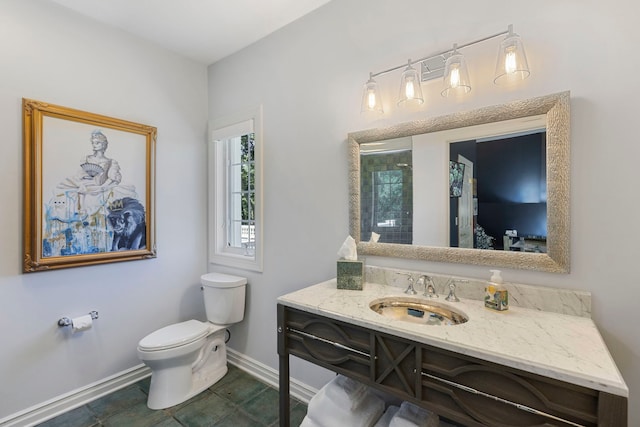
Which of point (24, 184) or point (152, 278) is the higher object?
point (24, 184)

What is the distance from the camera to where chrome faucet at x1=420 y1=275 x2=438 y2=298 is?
1.44m

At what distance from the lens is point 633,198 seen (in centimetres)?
110

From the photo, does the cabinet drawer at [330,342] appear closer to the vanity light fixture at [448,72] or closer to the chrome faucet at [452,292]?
the chrome faucet at [452,292]

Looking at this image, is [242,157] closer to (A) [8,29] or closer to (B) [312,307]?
(A) [8,29]

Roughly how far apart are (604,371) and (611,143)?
0.85 metres

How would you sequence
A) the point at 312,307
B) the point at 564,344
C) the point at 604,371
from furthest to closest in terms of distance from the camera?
the point at 312,307 → the point at 564,344 → the point at 604,371

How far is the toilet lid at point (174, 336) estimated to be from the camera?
189 centimetres

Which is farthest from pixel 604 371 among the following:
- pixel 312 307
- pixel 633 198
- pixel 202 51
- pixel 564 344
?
pixel 202 51

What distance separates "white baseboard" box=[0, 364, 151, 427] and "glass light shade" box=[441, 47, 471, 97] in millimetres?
2842

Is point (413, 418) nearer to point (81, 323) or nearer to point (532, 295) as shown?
point (532, 295)

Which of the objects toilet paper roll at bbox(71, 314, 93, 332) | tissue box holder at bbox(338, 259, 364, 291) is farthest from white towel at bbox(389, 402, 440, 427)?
toilet paper roll at bbox(71, 314, 93, 332)

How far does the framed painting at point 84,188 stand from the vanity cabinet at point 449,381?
5.06ft

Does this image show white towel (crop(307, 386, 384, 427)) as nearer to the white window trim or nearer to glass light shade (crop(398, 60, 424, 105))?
the white window trim

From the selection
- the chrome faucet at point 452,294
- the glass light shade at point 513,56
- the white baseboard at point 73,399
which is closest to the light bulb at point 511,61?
the glass light shade at point 513,56
